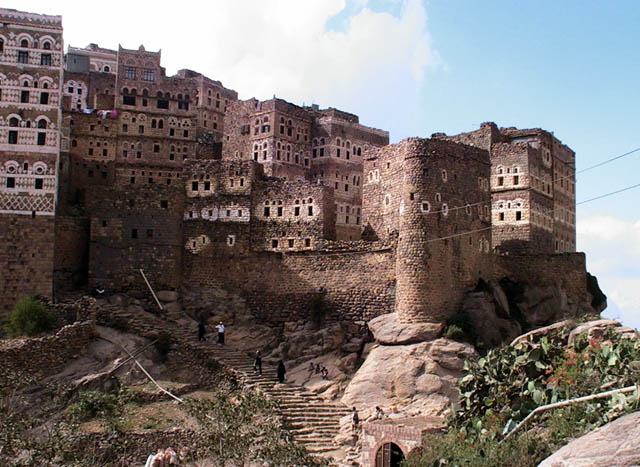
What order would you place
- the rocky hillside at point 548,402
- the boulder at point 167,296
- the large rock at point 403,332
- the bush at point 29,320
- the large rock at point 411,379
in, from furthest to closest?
1. the boulder at point 167,296
2. the bush at point 29,320
3. the large rock at point 403,332
4. the large rock at point 411,379
5. the rocky hillside at point 548,402

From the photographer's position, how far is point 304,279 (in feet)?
164

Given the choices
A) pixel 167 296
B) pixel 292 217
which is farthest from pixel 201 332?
pixel 292 217

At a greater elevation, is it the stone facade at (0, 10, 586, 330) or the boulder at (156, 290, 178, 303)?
the stone facade at (0, 10, 586, 330)

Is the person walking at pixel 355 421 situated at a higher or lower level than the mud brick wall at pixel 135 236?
lower

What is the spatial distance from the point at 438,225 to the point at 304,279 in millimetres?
8652

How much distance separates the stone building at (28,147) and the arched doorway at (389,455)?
2321 cm

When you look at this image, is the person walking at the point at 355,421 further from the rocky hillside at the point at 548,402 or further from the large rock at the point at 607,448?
the large rock at the point at 607,448

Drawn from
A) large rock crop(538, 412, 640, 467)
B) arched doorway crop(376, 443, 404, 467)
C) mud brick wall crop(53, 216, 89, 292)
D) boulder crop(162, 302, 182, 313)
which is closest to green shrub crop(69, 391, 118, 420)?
arched doorway crop(376, 443, 404, 467)

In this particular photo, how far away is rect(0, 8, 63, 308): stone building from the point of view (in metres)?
48.8

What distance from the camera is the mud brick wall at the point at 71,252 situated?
167ft

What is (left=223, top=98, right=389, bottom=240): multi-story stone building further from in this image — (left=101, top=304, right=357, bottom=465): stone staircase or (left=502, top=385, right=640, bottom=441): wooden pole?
(left=502, top=385, right=640, bottom=441): wooden pole

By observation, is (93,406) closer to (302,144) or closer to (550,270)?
(550,270)

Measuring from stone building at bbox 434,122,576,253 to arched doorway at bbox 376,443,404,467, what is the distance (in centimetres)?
2820

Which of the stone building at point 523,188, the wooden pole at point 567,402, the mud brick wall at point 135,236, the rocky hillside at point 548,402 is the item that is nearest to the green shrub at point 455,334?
the rocky hillside at point 548,402
